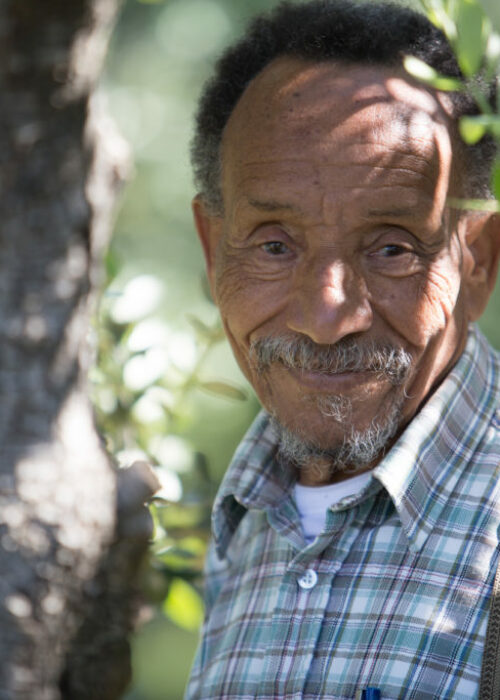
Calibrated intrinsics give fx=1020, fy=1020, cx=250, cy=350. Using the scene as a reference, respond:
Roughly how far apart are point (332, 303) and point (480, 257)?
466 mm

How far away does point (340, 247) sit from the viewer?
6.80 ft

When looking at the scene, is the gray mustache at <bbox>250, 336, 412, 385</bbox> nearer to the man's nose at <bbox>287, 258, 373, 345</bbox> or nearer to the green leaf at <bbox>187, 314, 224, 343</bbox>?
the man's nose at <bbox>287, 258, 373, 345</bbox>

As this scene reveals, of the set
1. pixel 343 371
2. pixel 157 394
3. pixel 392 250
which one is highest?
pixel 392 250

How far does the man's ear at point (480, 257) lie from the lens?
2250 mm

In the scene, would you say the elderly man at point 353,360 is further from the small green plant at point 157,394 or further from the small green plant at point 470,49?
the small green plant at point 470,49

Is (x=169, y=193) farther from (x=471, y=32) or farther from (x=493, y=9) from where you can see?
(x=471, y=32)

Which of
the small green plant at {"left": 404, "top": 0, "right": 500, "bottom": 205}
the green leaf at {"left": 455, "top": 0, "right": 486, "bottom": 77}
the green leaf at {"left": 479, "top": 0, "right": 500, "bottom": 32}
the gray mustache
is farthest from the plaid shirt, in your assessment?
the green leaf at {"left": 479, "top": 0, "right": 500, "bottom": 32}

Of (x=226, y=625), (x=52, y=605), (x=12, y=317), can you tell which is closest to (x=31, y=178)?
(x=12, y=317)

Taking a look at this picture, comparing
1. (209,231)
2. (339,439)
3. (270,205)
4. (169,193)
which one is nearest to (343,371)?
(339,439)

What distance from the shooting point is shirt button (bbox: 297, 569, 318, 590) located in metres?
2.00

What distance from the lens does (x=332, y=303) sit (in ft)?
6.66

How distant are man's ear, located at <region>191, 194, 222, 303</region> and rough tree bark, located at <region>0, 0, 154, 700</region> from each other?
981 millimetres

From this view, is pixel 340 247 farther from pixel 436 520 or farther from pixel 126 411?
pixel 126 411

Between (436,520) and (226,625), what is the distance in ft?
1.95
